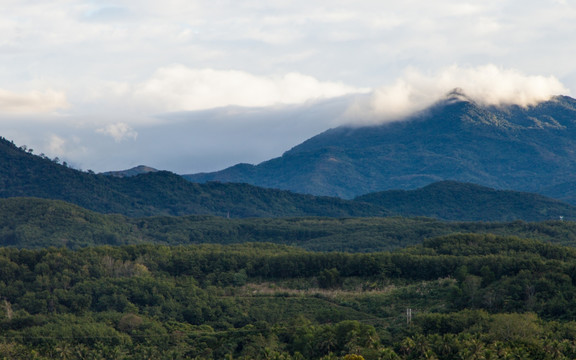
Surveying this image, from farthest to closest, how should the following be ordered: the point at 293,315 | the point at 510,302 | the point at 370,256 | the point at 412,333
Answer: the point at 370,256, the point at 293,315, the point at 510,302, the point at 412,333

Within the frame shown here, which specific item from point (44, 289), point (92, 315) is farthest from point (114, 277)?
point (92, 315)

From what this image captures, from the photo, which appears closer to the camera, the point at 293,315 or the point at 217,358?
the point at 217,358

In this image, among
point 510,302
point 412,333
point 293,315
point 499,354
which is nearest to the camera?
point 499,354

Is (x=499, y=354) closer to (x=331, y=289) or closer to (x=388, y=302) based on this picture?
(x=388, y=302)

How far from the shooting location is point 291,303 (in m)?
117

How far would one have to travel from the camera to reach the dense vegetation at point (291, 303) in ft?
283

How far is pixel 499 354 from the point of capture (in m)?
76.9

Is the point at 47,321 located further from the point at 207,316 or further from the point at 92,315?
the point at 207,316

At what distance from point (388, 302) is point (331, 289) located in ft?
52.9

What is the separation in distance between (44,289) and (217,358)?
47505 mm

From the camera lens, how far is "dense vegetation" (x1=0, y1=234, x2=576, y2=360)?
283 ft

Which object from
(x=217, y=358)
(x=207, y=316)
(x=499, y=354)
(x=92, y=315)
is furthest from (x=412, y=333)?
(x=92, y=315)

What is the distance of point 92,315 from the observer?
112m

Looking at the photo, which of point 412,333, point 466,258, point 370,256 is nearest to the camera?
point 412,333
